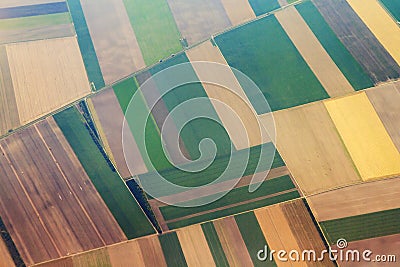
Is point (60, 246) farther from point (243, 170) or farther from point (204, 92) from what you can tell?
point (204, 92)

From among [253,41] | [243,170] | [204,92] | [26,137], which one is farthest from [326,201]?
[26,137]

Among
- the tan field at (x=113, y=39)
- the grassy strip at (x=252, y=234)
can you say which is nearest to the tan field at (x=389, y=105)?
the grassy strip at (x=252, y=234)

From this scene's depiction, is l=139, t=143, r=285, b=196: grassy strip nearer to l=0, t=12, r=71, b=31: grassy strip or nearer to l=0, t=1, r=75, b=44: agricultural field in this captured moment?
l=0, t=1, r=75, b=44: agricultural field

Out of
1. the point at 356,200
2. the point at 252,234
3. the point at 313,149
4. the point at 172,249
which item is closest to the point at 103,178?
the point at 172,249

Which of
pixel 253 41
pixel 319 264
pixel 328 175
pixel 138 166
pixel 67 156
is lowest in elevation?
pixel 319 264

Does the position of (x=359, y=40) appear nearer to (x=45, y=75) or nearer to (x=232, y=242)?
(x=232, y=242)
